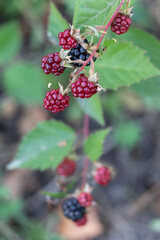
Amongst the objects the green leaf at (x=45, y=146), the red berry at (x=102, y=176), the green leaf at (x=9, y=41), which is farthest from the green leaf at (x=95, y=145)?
the green leaf at (x=9, y=41)

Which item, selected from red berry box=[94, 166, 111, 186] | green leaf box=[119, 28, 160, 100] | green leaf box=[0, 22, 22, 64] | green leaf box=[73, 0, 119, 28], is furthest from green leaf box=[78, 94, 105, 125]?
green leaf box=[0, 22, 22, 64]

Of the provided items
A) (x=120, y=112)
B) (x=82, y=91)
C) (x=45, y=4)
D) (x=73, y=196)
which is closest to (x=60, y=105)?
(x=82, y=91)

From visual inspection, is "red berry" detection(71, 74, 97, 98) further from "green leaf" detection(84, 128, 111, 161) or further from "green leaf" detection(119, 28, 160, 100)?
"green leaf" detection(119, 28, 160, 100)

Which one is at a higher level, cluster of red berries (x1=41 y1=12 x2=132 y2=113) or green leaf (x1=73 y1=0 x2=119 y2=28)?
green leaf (x1=73 y1=0 x2=119 y2=28)

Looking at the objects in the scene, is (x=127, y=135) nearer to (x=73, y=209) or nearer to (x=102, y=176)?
(x=102, y=176)

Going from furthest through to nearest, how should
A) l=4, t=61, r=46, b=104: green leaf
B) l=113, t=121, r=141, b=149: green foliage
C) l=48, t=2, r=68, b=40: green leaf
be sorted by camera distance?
l=4, t=61, r=46, b=104: green leaf
l=113, t=121, r=141, b=149: green foliage
l=48, t=2, r=68, b=40: green leaf

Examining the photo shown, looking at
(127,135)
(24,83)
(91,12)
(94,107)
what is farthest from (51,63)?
(24,83)

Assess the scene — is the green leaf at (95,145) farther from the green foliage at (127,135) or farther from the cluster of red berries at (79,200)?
the green foliage at (127,135)
